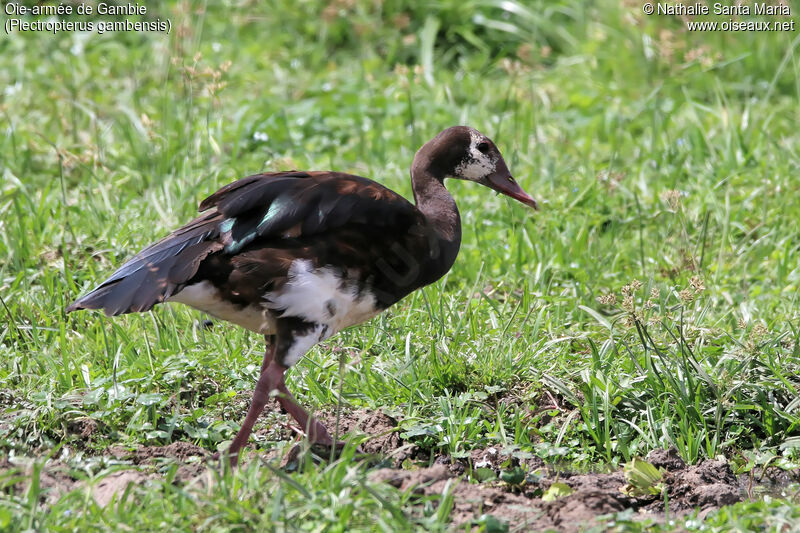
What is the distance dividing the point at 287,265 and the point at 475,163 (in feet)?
3.69

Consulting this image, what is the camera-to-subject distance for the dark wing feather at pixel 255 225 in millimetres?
3930

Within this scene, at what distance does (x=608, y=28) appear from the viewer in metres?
8.22

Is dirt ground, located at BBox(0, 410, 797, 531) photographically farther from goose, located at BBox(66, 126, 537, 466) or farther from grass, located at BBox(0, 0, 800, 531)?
goose, located at BBox(66, 126, 537, 466)

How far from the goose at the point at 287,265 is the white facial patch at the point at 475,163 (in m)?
0.49

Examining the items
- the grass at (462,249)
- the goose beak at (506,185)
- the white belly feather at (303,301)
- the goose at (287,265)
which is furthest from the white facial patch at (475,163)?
the white belly feather at (303,301)

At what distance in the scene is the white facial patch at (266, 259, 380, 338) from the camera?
13.0ft

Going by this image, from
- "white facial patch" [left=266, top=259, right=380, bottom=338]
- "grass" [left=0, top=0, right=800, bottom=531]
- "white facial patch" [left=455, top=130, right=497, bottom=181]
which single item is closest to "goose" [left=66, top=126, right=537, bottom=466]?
"white facial patch" [left=266, top=259, right=380, bottom=338]

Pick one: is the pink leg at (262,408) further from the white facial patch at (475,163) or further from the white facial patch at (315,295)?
the white facial patch at (475,163)

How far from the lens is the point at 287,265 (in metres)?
3.98

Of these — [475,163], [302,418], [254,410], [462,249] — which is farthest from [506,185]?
[254,410]

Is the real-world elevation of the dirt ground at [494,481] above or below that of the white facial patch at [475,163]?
below

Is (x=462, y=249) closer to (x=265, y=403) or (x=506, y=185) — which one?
(x=506, y=185)

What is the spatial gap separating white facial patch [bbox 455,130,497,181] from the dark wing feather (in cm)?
56

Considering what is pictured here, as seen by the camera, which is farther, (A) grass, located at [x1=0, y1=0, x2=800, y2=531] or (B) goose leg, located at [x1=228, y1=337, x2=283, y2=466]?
(A) grass, located at [x1=0, y1=0, x2=800, y2=531]
